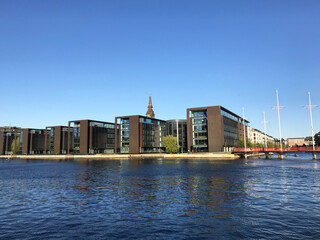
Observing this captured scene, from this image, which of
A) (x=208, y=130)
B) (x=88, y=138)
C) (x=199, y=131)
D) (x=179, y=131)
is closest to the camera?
(x=208, y=130)

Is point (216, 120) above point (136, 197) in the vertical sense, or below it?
above

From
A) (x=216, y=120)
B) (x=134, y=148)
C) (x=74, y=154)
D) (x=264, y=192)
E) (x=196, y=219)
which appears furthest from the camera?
(x=74, y=154)

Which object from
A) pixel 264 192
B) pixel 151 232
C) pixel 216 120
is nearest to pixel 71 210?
pixel 151 232

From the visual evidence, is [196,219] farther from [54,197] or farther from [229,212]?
[54,197]

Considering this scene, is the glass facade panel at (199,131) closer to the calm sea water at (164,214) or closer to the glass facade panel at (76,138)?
the glass facade panel at (76,138)

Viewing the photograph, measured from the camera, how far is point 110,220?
59.2 ft

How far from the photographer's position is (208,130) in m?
134

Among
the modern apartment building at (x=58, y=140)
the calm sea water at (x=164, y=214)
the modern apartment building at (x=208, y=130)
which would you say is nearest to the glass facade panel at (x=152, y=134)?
the modern apartment building at (x=208, y=130)

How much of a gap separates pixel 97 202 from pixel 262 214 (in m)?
15.2

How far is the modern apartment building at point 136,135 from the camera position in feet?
510

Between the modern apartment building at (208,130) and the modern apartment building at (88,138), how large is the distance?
69.1m

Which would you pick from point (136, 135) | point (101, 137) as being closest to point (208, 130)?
point (136, 135)

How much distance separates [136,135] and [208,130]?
4652cm

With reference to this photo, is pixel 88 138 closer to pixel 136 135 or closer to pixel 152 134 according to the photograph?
pixel 136 135
